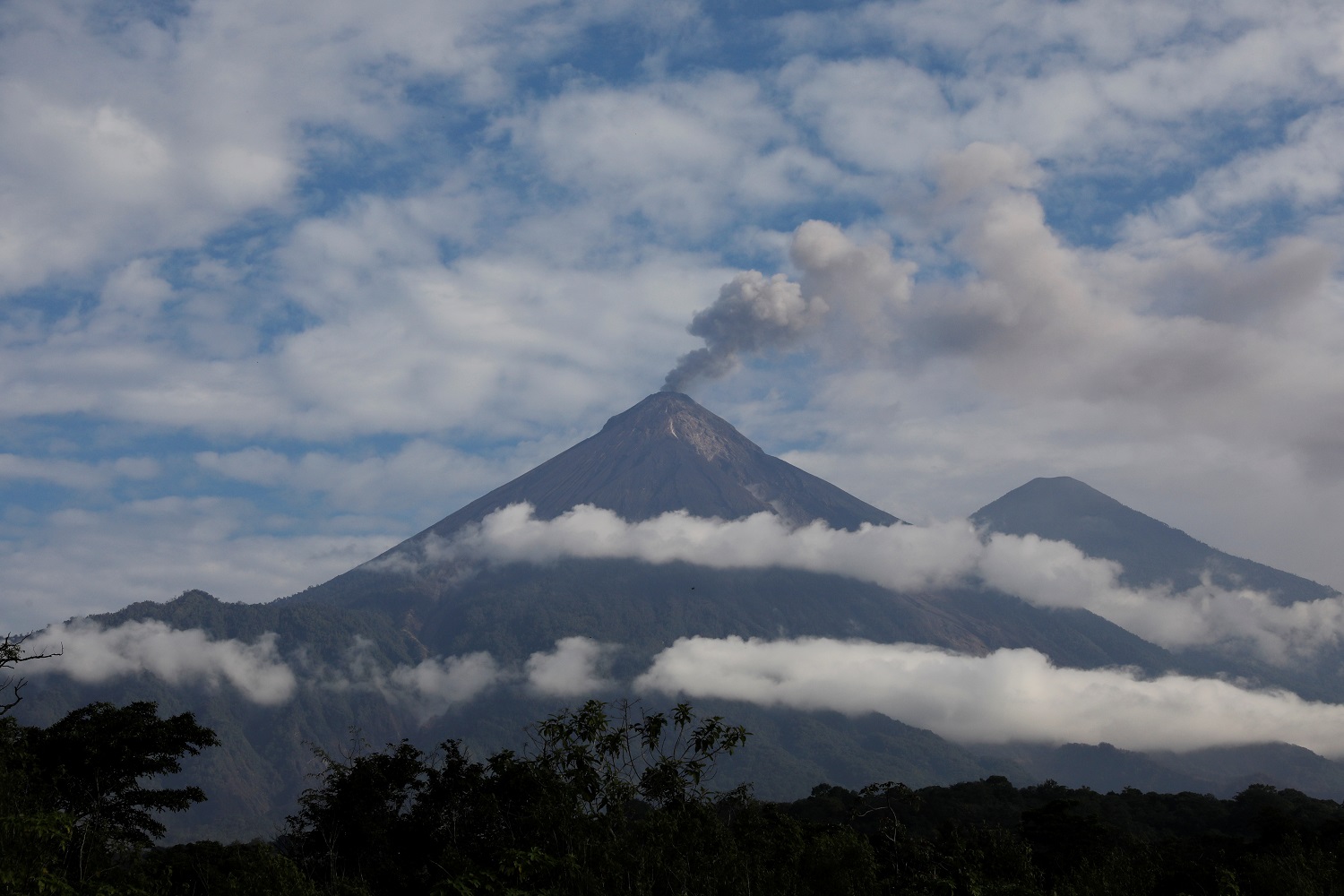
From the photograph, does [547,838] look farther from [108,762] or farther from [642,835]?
[108,762]

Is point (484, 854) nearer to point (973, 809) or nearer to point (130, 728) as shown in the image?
point (130, 728)

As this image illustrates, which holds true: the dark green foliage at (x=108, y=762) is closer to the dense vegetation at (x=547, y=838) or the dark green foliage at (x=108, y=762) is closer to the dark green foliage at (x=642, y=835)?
the dense vegetation at (x=547, y=838)

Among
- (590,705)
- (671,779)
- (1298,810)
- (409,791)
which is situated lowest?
(1298,810)

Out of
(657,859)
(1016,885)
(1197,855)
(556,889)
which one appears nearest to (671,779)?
(657,859)

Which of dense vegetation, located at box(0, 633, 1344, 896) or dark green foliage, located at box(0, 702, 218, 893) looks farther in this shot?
dark green foliage, located at box(0, 702, 218, 893)

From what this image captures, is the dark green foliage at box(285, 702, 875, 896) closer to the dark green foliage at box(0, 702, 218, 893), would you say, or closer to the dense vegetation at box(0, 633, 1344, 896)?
the dense vegetation at box(0, 633, 1344, 896)

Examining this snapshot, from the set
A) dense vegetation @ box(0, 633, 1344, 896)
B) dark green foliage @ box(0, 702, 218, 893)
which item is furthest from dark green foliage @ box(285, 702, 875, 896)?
dark green foliage @ box(0, 702, 218, 893)

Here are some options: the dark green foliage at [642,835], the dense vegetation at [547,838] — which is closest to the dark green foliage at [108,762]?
the dense vegetation at [547,838]

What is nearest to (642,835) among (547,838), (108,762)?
(547,838)

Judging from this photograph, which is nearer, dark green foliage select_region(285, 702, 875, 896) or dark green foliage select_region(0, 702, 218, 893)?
dark green foliage select_region(285, 702, 875, 896)
